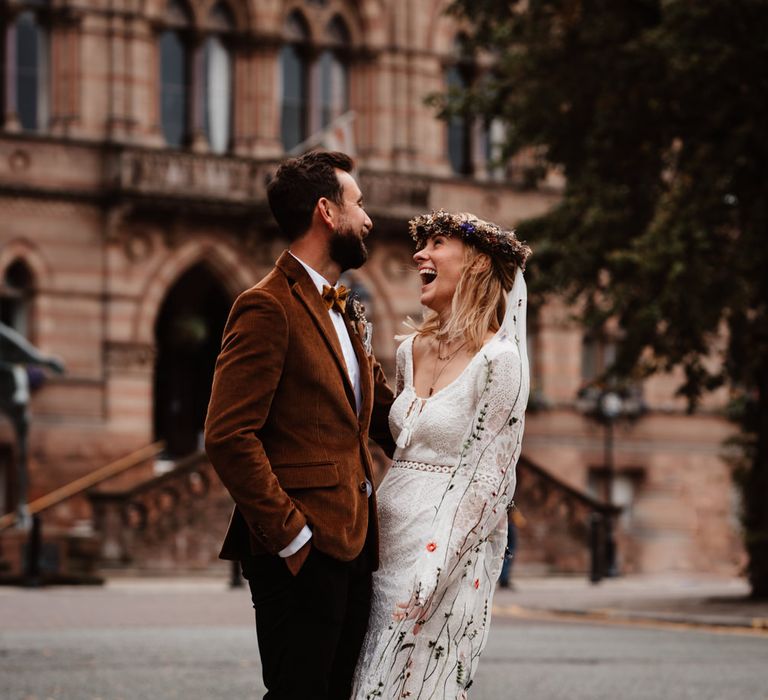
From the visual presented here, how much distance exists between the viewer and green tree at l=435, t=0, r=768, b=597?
21203 mm

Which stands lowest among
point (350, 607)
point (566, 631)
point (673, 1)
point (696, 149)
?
point (566, 631)

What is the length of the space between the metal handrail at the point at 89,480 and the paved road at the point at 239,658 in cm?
1134

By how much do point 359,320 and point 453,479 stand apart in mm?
673

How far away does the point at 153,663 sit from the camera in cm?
1404

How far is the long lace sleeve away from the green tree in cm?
1518

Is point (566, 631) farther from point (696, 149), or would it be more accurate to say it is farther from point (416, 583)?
point (416, 583)

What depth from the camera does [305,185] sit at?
5.92 meters

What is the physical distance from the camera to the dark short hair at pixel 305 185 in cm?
592

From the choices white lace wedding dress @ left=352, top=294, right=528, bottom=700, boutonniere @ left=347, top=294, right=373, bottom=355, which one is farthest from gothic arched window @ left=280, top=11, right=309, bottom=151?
white lace wedding dress @ left=352, top=294, right=528, bottom=700

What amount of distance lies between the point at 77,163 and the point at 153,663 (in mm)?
23083

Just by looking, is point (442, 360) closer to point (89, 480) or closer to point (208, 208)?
point (89, 480)

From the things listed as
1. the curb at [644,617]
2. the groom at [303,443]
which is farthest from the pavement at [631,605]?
the groom at [303,443]

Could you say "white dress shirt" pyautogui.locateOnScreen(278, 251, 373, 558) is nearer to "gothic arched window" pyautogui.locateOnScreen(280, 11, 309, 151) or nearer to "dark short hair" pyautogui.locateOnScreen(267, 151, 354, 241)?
"dark short hair" pyautogui.locateOnScreen(267, 151, 354, 241)

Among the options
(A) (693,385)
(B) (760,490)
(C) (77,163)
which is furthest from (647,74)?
(C) (77,163)
